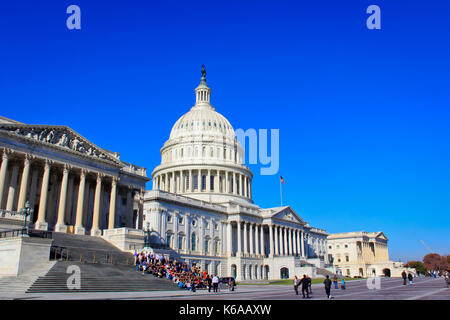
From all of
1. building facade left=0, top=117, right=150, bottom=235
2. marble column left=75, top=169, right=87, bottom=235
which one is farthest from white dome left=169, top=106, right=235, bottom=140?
marble column left=75, top=169, right=87, bottom=235

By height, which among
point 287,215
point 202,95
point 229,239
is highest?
point 202,95

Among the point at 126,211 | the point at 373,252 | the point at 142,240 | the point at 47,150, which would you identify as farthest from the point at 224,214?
the point at 373,252

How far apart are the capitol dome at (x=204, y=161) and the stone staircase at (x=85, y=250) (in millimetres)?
47050

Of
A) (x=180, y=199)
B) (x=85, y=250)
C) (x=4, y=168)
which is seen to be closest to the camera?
(x=85, y=250)

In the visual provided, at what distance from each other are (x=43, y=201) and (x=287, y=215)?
63694mm

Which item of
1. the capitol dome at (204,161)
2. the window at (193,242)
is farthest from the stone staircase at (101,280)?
the capitol dome at (204,161)

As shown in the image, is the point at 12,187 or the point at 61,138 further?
the point at 61,138

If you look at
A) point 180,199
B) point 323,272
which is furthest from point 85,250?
point 323,272

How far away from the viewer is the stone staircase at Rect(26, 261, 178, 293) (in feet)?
96.3

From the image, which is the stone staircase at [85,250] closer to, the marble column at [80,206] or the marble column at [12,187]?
the marble column at [80,206]

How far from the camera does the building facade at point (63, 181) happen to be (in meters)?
46.5

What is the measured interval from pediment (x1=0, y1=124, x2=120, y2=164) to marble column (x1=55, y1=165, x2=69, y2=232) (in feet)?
10.6

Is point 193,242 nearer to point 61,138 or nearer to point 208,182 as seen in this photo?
point 208,182

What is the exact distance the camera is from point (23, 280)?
29.6 m
